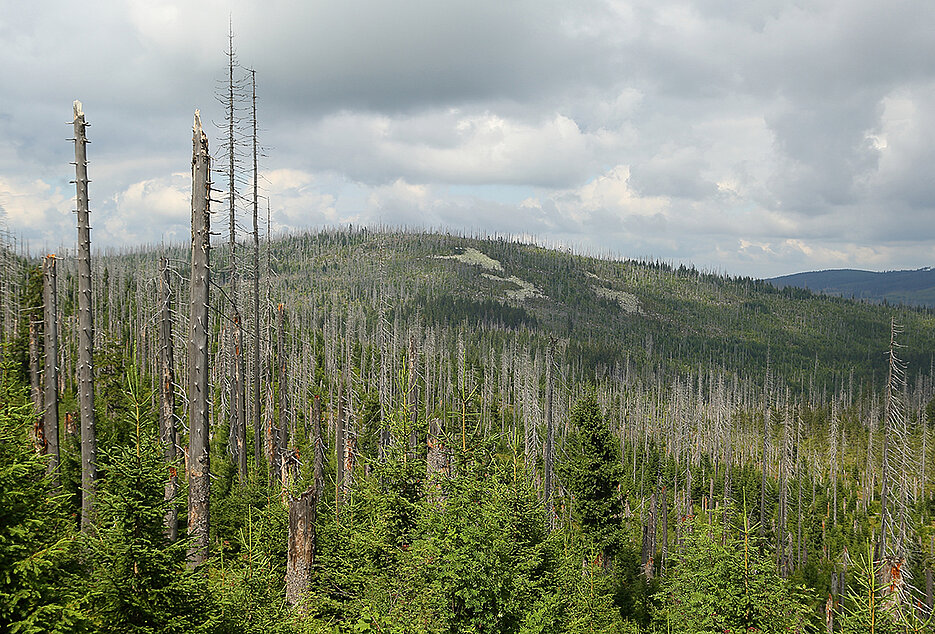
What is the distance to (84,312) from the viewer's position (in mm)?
12414

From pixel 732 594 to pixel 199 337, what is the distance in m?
12.4

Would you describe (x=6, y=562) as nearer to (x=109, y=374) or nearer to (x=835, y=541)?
(x=109, y=374)

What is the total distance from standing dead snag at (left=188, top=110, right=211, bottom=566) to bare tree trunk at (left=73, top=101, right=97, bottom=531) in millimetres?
2331

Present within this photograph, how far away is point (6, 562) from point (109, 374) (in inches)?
1599

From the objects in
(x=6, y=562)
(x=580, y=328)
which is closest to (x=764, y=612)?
(x=6, y=562)

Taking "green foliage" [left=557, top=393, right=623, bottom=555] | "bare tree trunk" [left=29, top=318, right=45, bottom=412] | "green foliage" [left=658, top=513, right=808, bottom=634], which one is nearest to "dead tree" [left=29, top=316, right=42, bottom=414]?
"bare tree trunk" [left=29, top=318, right=45, bottom=412]

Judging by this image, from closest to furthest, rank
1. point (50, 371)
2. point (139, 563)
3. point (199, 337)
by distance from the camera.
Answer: point (139, 563) < point (199, 337) < point (50, 371)

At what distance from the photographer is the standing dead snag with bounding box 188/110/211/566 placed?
11.5 meters

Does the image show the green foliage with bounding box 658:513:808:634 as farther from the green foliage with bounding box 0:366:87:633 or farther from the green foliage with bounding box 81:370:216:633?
the green foliage with bounding box 0:366:87:633

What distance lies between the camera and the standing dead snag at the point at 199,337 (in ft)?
37.6

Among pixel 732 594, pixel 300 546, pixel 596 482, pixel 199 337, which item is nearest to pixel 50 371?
pixel 199 337

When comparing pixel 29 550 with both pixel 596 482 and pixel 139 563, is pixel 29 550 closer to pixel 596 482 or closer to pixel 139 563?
pixel 139 563

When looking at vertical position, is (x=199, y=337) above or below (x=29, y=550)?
above

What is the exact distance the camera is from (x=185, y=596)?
6.58 metres
